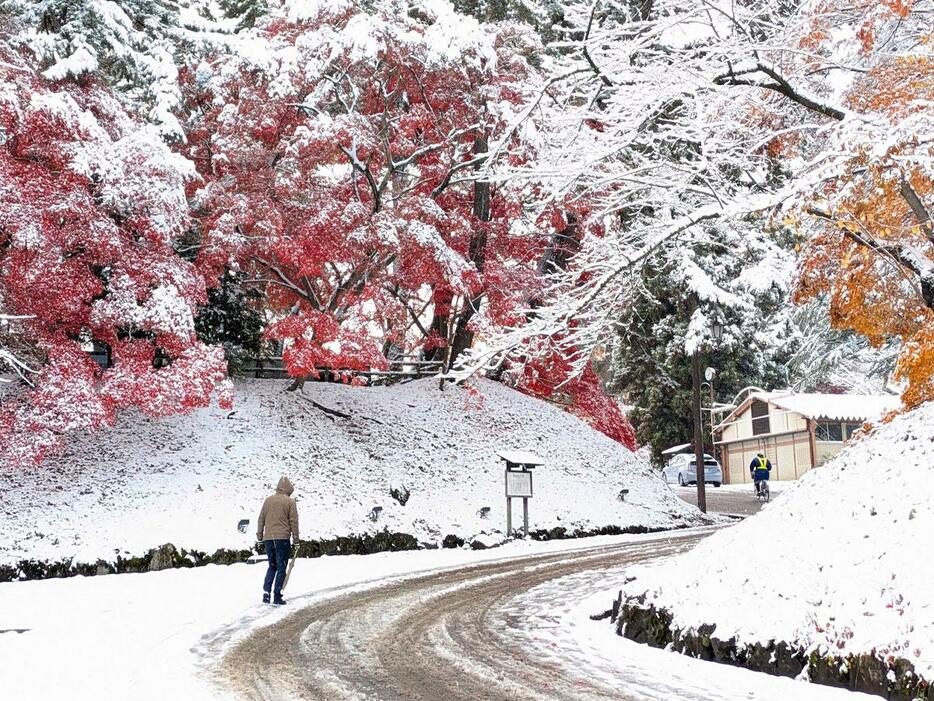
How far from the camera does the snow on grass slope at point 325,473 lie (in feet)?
51.1

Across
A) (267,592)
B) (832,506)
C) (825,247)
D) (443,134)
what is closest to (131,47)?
(443,134)

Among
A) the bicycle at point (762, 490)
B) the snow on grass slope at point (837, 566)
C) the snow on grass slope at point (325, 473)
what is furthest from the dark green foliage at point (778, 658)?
the bicycle at point (762, 490)

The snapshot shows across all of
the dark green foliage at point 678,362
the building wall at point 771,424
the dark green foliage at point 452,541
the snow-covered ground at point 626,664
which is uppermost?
the dark green foliage at point 678,362

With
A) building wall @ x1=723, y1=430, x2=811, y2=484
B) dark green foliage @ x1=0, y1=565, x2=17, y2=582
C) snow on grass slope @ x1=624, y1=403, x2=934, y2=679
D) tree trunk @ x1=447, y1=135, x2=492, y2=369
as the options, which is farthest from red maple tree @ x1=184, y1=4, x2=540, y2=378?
building wall @ x1=723, y1=430, x2=811, y2=484

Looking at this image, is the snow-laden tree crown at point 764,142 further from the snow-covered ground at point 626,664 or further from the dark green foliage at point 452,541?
the dark green foliage at point 452,541

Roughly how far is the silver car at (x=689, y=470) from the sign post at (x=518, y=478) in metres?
25.7

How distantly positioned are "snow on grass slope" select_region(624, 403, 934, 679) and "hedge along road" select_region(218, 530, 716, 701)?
1.59 meters

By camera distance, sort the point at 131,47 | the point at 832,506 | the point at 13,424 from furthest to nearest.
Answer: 1. the point at 131,47
2. the point at 13,424
3. the point at 832,506

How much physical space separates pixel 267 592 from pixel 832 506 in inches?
273

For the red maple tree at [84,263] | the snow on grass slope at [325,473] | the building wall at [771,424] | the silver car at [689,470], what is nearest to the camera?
the red maple tree at [84,263]

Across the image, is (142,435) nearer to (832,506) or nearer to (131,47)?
(131,47)

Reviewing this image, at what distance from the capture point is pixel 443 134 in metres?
21.9

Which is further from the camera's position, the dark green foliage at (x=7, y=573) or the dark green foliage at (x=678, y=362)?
the dark green foliage at (x=678, y=362)

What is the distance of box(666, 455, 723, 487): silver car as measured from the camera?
43000mm
